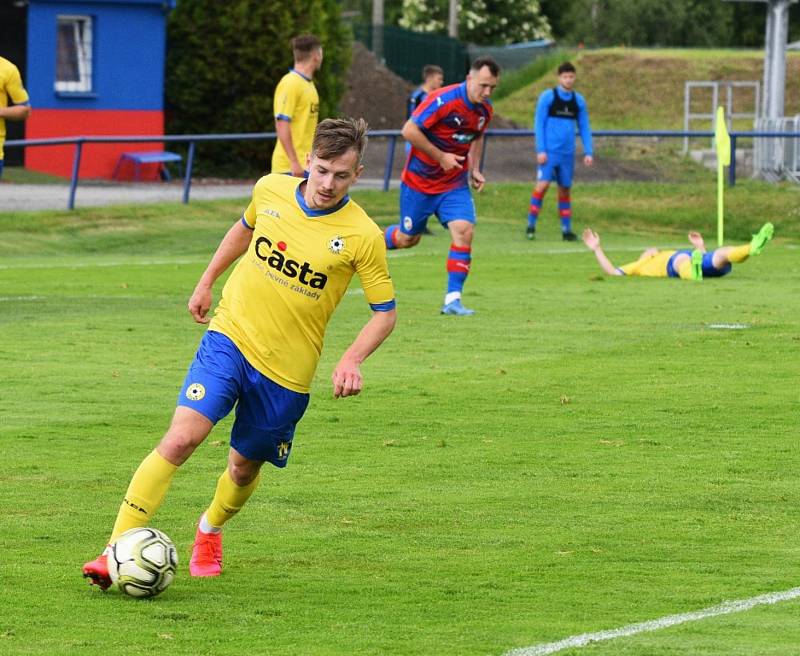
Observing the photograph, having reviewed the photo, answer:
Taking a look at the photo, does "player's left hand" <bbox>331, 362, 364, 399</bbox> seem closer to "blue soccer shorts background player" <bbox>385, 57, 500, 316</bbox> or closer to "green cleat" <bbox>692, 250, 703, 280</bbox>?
"blue soccer shorts background player" <bbox>385, 57, 500, 316</bbox>

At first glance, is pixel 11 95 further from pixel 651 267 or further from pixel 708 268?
pixel 708 268

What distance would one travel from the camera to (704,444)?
31.9 ft

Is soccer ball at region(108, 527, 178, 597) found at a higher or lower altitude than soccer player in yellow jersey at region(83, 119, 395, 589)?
lower

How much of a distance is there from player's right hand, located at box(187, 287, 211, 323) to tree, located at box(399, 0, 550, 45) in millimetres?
64184

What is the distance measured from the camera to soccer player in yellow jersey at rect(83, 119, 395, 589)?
6457 mm

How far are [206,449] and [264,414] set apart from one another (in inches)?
119

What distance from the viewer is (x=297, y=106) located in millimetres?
18016

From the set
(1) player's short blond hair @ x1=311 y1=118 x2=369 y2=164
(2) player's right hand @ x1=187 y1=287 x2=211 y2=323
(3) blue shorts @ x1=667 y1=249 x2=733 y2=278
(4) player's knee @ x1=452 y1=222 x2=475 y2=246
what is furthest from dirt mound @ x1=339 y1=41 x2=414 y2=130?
(1) player's short blond hair @ x1=311 y1=118 x2=369 y2=164

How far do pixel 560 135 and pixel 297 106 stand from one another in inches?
248

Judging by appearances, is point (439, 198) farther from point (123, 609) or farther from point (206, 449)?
point (123, 609)

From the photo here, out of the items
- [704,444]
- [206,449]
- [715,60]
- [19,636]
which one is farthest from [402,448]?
[715,60]

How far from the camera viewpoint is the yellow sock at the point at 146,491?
6.42 meters

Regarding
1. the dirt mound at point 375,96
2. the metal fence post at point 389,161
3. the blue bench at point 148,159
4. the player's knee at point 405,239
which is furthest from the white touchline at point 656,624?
the dirt mound at point 375,96

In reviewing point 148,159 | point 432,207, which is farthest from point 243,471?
point 148,159
